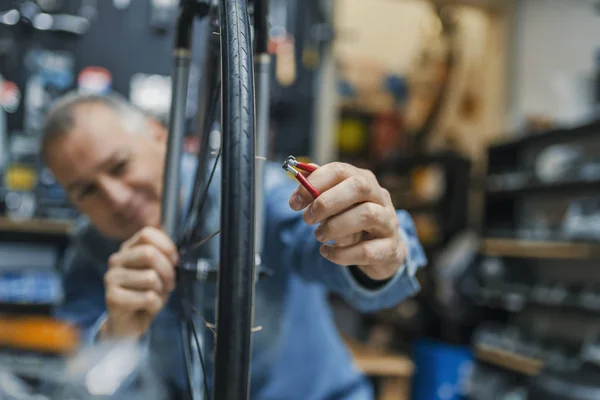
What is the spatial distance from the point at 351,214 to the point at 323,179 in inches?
1.5

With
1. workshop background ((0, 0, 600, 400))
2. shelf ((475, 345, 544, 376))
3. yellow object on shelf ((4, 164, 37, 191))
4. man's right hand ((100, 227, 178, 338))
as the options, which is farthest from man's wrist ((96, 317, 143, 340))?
shelf ((475, 345, 544, 376))

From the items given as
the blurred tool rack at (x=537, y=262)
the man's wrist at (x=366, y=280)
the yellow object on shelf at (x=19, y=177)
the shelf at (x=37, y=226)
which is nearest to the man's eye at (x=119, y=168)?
the man's wrist at (x=366, y=280)

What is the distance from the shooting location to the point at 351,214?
1.40 feet

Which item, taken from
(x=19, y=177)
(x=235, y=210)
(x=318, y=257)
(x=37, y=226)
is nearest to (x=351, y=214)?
(x=235, y=210)

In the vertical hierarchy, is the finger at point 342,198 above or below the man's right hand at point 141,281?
above

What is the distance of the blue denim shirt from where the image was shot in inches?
22.5

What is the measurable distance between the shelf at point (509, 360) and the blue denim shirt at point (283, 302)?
1386mm

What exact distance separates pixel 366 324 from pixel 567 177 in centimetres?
112

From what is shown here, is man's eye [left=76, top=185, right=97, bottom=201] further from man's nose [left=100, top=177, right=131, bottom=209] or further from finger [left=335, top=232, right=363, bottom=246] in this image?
finger [left=335, top=232, right=363, bottom=246]

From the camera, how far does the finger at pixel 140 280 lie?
21.9 inches

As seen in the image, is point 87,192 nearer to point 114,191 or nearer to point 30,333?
point 114,191

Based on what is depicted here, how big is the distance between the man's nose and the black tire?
41 cm

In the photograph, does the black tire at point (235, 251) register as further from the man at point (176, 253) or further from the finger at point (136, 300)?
the finger at point (136, 300)

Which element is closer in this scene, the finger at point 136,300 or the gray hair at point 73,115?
the finger at point 136,300
